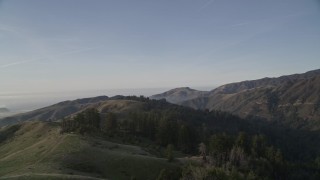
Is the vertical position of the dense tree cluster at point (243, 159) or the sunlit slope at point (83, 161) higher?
the sunlit slope at point (83, 161)

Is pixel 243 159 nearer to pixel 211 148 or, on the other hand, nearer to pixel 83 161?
pixel 211 148

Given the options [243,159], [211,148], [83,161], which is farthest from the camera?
[243,159]

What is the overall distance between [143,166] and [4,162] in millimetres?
37915

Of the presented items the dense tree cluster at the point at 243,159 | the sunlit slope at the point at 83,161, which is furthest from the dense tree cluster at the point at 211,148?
the sunlit slope at the point at 83,161

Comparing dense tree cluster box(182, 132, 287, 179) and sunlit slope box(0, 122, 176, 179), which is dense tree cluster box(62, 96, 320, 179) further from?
sunlit slope box(0, 122, 176, 179)

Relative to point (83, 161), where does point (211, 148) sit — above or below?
below

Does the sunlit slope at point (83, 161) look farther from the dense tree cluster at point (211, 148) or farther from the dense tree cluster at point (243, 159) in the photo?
the dense tree cluster at point (243, 159)

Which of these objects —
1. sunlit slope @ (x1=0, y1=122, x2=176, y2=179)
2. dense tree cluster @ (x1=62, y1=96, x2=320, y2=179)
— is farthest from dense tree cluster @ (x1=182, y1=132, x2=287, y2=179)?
sunlit slope @ (x1=0, y1=122, x2=176, y2=179)

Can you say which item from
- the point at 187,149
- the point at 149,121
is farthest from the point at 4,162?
the point at 149,121

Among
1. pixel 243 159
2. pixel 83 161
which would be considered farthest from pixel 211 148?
pixel 83 161

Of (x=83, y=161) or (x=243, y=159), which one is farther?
(x=243, y=159)

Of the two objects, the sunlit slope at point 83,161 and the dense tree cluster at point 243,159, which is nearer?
the sunlit slope at point 83,161

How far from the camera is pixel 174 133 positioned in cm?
14750

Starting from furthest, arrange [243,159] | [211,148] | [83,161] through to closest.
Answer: [243,159], [211,148], [83,161]
